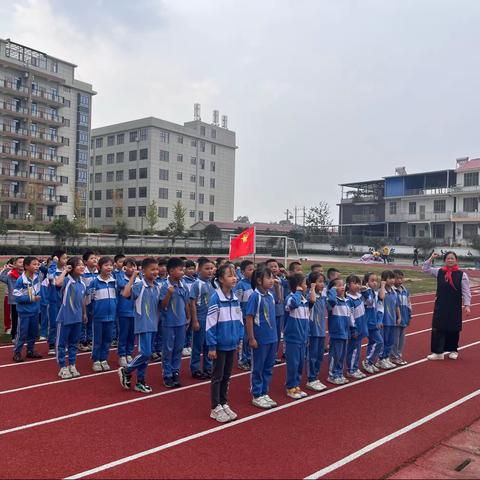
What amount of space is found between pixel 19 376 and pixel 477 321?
10867 millimetres

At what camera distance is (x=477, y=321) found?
1271 centimetres

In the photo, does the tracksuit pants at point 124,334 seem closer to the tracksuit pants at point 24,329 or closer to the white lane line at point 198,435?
the tracksuit pants at point 24,329

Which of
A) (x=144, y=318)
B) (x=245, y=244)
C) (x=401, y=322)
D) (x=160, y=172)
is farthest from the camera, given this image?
(x=160, y=172)

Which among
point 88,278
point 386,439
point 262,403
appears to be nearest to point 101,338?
point 88,278

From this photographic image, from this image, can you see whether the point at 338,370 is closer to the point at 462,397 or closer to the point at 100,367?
the point at 462,397

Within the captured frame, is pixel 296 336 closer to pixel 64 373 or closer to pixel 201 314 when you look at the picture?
pixel 201 314

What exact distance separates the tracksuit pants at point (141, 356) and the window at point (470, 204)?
46.4 metres

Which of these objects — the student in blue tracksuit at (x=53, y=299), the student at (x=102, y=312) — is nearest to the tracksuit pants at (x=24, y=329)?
A: the student in blue tracksuit at (x=53, y=299)

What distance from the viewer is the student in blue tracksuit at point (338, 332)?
6530mm

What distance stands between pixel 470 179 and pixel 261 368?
154 feet

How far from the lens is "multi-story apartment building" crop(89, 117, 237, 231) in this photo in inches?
2263

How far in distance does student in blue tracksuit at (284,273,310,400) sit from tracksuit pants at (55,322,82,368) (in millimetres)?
2881

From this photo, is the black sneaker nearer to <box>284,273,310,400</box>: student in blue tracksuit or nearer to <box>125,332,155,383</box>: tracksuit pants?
<box>125,332,155,383</box>: tracksuit pants

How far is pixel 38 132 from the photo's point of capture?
48.6 meters
